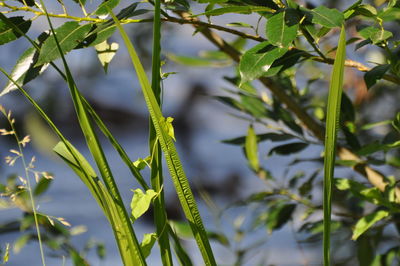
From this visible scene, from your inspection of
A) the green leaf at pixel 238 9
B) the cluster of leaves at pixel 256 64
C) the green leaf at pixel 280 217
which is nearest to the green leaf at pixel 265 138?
the cluster of leaves at pixel 256 64

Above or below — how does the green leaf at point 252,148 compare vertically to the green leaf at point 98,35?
below

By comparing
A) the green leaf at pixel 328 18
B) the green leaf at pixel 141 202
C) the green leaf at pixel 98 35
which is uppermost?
the green leaf at pixel 98 35

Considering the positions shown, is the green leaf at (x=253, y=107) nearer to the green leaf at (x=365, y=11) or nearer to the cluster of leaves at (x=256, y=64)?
the cluster of leaves at (x=256, y=64)

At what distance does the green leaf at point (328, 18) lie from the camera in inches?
24.6

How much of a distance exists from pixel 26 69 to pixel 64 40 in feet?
→ 0.23

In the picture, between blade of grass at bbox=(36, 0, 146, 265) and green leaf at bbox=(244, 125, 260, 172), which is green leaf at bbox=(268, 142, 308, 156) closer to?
green leaf at bbox=(244, 125, 260, 172)

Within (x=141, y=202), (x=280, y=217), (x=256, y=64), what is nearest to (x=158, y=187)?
(x=141, y=202)

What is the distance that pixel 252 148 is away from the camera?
125 cm

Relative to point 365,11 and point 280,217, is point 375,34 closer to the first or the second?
point 365,11

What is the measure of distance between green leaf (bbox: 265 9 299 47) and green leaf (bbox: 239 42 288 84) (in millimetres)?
40

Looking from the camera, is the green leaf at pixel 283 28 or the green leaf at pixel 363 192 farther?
the green leaf at pixel 363 192

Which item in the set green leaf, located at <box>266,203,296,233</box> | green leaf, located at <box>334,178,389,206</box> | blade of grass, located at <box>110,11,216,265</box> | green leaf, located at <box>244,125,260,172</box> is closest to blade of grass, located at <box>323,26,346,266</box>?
blade of grass, located at <box>110,11,216,265</box>

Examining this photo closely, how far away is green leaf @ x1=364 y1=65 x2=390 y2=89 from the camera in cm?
74

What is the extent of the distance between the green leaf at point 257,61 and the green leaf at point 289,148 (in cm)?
58
